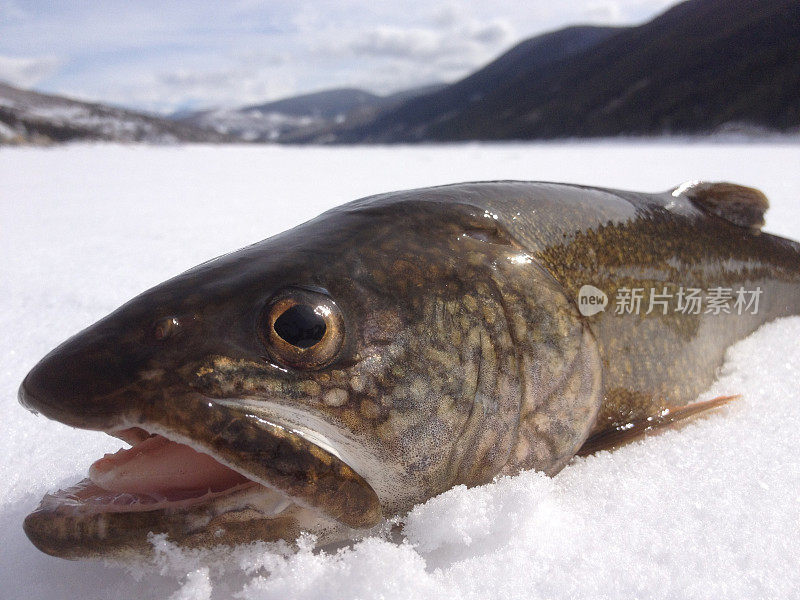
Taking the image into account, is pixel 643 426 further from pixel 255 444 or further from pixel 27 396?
Result: pixel 27 396

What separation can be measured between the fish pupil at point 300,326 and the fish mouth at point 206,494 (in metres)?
0.21

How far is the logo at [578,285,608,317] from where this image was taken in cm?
212

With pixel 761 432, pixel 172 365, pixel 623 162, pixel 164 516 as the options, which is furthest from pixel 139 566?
pixel 623 162

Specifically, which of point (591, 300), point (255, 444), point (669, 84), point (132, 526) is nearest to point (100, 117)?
point (669, 84)

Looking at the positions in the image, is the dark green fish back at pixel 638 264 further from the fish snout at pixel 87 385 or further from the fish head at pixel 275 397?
the fish snout at pixel 87 385

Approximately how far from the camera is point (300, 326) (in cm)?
144

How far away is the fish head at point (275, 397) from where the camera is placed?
4.42 feet

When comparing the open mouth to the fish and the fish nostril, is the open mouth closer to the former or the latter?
the fish

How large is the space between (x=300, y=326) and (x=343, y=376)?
0.56 ft

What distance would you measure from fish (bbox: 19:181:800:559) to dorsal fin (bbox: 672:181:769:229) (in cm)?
122

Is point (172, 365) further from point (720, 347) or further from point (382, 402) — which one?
point (720, 347)

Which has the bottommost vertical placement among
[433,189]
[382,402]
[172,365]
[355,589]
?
[355,589]

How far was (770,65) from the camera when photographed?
56.5m

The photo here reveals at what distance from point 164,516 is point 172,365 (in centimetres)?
36
